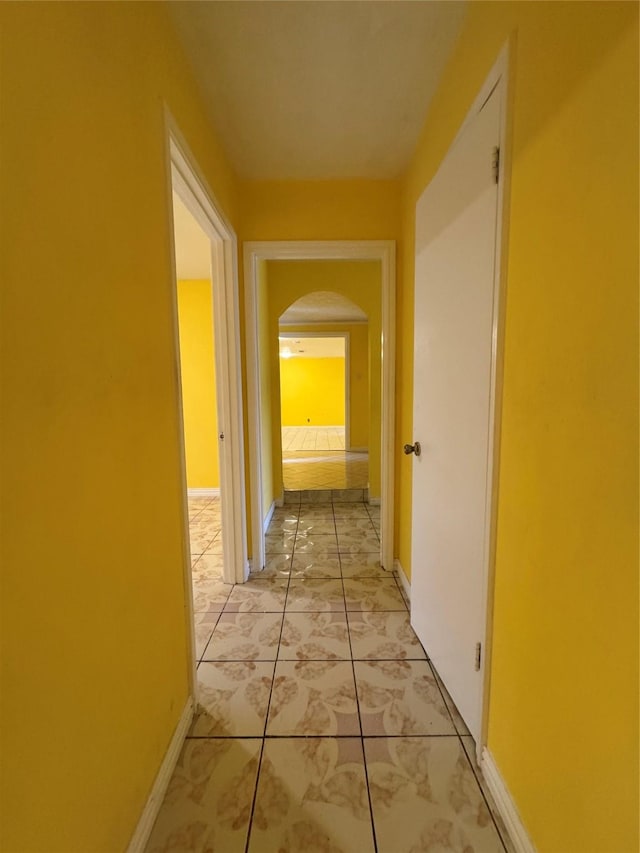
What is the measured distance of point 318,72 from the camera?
4.67 feet

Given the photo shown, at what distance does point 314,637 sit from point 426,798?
78 cm

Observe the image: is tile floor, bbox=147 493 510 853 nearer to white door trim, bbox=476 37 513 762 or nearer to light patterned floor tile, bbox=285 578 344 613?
light patterned floor tile, bbox=285 578 344 613

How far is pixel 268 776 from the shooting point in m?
1.16

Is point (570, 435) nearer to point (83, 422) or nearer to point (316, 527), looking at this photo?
point (83, 422)

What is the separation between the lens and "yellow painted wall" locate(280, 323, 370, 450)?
5715 mm

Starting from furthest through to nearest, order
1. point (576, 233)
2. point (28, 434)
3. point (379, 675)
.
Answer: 1. point (379, 675)
2. point (576, 233)
3. point (28, 434)

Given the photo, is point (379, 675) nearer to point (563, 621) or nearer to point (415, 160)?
point (563, 621)

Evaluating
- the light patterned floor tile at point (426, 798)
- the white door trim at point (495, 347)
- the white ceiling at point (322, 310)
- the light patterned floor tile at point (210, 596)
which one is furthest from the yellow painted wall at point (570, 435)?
the white ceiling at point (322, 310)

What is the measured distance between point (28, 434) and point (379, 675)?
159 cm

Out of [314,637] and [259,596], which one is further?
[259,596]

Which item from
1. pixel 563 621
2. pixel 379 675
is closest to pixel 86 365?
pixel 563 621

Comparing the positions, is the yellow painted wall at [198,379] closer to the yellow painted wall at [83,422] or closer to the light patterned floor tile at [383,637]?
the light patterned floor tile at [383,637]

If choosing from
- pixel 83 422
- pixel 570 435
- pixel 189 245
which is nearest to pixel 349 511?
pixel 189 245

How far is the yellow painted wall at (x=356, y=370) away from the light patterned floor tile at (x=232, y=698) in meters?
4.62
